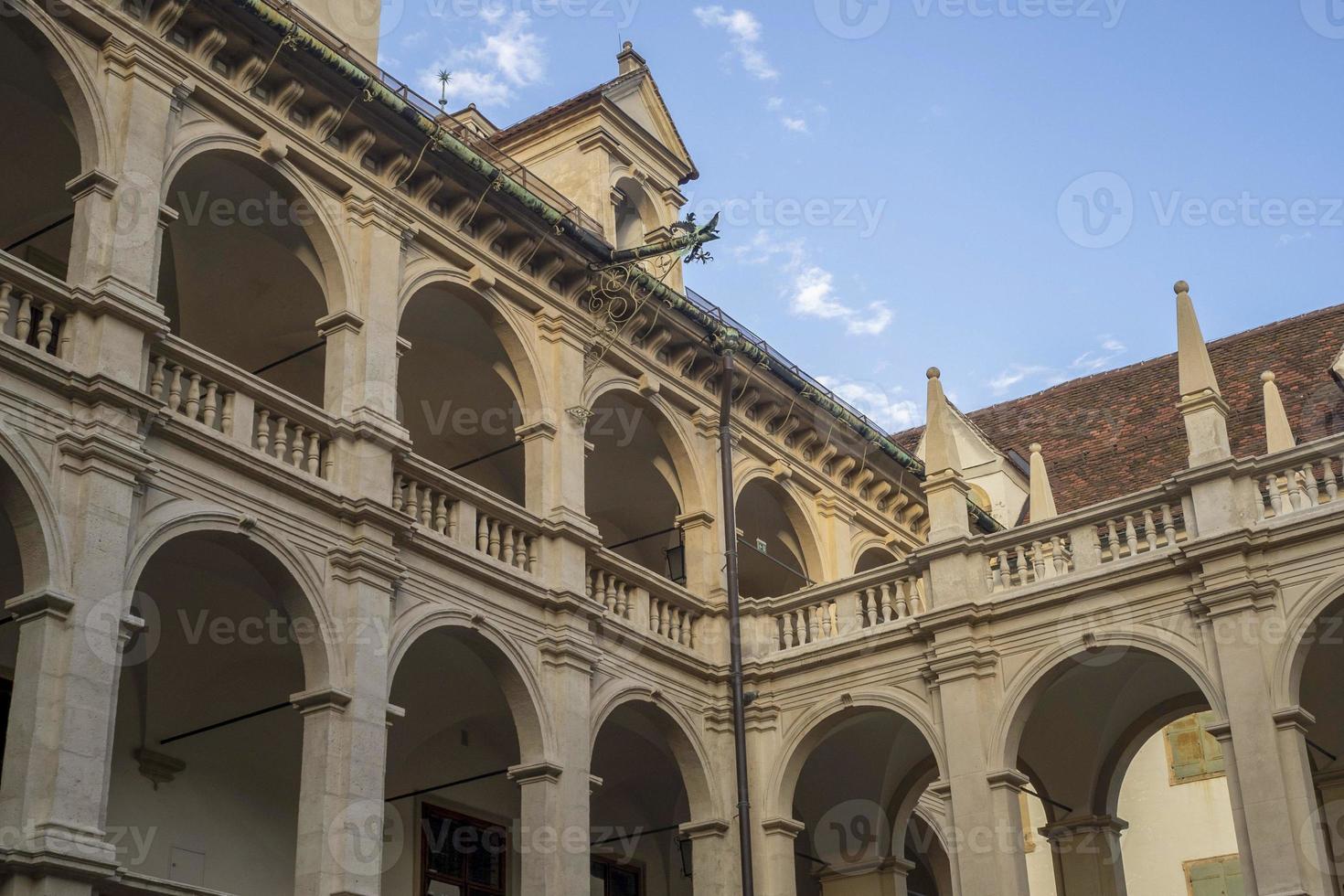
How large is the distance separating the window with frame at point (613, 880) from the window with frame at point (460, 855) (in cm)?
177

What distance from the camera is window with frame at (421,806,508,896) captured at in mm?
19609

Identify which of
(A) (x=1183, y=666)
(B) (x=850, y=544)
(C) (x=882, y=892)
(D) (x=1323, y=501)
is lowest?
(C) (x=882, y=892)

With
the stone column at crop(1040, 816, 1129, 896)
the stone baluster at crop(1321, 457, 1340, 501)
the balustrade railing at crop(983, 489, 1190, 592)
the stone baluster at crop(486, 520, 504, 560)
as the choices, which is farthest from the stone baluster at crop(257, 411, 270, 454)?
the stone column at crop(1040, 816, 1129, 896)

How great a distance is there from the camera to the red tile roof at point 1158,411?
29.6 meters

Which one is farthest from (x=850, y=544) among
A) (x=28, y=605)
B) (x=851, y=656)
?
(x=28, y=605)

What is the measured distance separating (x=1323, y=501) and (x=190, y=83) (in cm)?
1199

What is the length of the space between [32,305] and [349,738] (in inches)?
182

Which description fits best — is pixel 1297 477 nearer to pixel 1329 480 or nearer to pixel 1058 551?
pixel 1329 480

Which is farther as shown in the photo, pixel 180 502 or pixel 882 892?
pixel 882 892

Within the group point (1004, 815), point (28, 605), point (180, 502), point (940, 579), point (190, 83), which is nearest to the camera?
point (28, 605)

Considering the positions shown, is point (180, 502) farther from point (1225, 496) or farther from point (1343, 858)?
point (1343, 858)

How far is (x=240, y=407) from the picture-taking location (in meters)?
15.2

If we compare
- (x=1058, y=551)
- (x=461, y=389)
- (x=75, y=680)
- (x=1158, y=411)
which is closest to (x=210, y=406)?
(x=75, y=680)

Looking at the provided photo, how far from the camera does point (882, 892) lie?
72.3ft
